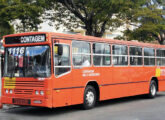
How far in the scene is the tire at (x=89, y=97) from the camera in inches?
482

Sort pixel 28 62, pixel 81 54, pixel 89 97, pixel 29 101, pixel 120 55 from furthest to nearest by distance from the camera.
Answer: pixel 120 55 → pixel 89 97 → pixel 81 54 → pixel 28 62 → pixel 29 101

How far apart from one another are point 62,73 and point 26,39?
1.65 m

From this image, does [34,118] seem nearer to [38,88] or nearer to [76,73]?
[38,88]

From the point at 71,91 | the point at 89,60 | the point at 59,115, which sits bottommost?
the point at 59,115

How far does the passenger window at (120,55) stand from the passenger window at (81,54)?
6.13ft

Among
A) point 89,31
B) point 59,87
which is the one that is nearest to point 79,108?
point 59,87

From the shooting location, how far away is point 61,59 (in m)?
11.2

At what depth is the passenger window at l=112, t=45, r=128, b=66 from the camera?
46.4ft

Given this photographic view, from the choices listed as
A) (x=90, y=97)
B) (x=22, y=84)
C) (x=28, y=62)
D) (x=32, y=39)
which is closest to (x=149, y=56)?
(x=90, y=97)

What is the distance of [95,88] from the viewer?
13.0m

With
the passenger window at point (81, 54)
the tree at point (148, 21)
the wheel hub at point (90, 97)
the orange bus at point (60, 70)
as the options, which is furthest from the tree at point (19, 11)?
the tree at point (148, 21)

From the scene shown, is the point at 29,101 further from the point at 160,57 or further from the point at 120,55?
the point at 160,57

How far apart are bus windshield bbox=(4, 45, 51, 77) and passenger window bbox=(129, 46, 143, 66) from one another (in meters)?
5.60

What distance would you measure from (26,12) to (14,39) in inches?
275
